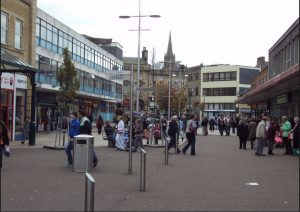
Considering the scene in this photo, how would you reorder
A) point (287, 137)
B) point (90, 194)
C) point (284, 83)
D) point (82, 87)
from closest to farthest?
point (90, 194) → point (284, 83) → point (287, 137) → point (82, 87)

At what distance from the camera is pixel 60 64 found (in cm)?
4675

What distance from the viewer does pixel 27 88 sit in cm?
2922

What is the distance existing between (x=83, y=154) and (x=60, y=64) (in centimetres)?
3383

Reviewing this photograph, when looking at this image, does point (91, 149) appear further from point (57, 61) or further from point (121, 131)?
point (57, 61)

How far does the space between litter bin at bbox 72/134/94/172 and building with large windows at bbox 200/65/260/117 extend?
89.5m

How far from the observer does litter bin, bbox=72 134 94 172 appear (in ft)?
45.2

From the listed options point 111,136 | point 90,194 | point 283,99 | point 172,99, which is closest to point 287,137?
point 111,136

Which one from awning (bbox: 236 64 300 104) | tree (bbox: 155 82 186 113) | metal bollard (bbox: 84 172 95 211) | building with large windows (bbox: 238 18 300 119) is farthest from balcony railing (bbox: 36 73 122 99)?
metal bollard (bbox: 84 172 95 211)

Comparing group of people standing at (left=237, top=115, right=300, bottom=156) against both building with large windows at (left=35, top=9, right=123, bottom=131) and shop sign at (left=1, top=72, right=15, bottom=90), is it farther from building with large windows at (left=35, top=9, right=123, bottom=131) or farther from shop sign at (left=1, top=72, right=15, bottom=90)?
building with large windows at (left=35, top=9, right=123, bottom=131)

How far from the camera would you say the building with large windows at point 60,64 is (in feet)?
138

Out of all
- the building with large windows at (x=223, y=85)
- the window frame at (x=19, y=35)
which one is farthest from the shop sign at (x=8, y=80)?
the building with large windows at (x=223, y=85)

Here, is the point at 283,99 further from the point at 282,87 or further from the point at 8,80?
the point at 8,80

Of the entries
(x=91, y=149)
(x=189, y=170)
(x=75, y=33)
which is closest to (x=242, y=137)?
(x=189, y=170)

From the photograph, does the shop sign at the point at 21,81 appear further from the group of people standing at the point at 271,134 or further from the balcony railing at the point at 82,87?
the group of people standing at the point at 271,134
